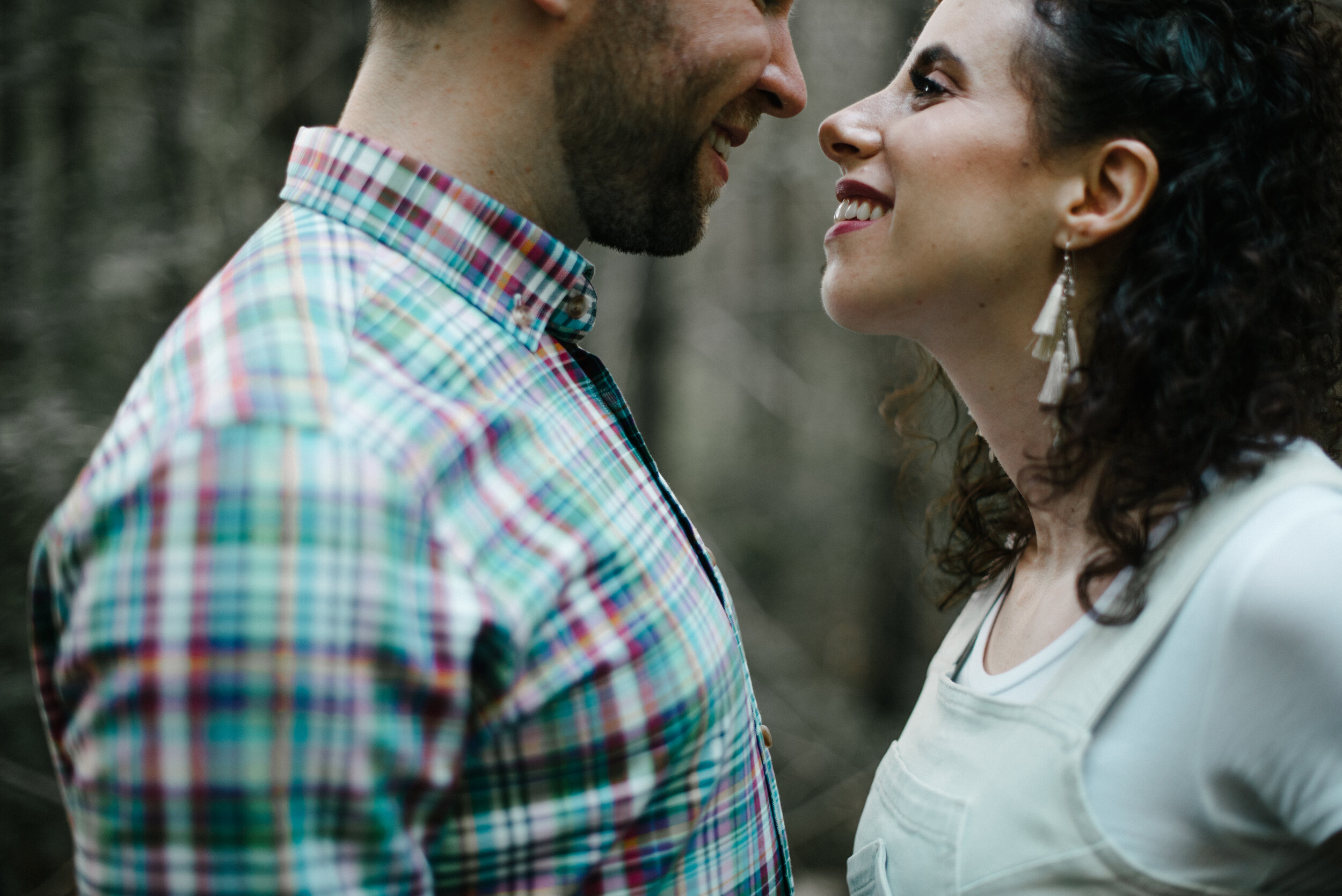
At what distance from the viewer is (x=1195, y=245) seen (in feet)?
4.27

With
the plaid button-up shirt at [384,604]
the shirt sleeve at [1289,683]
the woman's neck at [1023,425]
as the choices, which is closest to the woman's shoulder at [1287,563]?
the shirt sleeve at [1289,683]

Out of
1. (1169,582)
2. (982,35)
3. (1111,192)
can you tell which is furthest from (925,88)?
→ (1169,582)

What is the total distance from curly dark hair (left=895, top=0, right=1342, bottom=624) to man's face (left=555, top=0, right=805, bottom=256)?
0.43m

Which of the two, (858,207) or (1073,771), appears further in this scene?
(858,207)

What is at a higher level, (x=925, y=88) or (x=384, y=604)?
(x=925, y=88)

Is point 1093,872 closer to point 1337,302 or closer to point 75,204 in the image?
point 1337,302

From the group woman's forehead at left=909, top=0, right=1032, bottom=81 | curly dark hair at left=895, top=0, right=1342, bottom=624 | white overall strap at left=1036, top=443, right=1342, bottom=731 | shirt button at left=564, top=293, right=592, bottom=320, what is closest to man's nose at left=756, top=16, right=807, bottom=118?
woman's forehead at left=909, top=0, right=1032, bottom=81

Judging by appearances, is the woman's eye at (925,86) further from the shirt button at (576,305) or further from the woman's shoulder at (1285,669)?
the woman's shoulder at (1285,669)

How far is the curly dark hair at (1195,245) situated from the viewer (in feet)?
4.08

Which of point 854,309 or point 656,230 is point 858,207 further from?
point 656,230

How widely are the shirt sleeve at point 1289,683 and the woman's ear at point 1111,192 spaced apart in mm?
489

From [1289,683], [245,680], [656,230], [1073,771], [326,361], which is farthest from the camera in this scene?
[656,230]

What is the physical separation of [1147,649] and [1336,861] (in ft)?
0.97

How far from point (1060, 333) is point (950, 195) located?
263 mm
